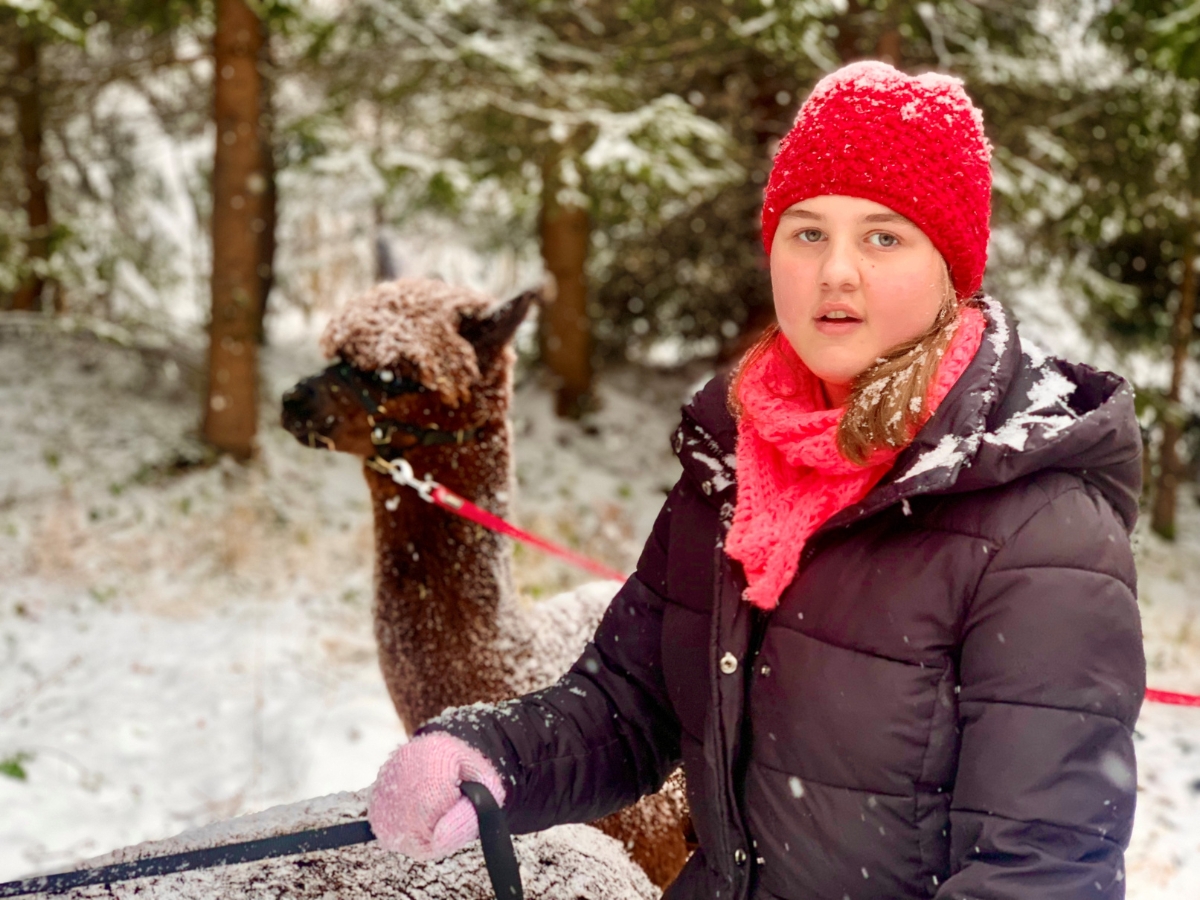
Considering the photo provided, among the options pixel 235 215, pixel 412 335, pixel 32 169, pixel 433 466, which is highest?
pixel 32 169

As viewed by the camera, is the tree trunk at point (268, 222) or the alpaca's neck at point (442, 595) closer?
the alpaca's neck at point (442, 595)

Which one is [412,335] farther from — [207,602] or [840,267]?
[207,602]

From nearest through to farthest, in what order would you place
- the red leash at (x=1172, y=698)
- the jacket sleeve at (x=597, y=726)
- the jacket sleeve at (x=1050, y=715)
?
1. the jacket sleeve at (x=1050, y=715)
2. the jacket sleeve at (x=597, y=726)
3. the red leash at (x=1172, y=698)

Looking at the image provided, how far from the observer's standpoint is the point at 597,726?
151cm

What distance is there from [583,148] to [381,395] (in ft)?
15.7

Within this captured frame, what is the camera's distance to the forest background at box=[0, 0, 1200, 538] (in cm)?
656

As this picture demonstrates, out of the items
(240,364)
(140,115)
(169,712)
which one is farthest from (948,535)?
(140,115)

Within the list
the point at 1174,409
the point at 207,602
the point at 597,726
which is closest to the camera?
the point at 597,726

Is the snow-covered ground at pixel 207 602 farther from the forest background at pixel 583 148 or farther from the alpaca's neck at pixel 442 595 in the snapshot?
the alpaca's neck at pixel 442 595

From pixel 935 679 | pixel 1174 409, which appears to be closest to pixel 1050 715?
pixel 935 679

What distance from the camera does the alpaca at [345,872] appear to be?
1.53 meters

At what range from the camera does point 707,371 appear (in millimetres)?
11336

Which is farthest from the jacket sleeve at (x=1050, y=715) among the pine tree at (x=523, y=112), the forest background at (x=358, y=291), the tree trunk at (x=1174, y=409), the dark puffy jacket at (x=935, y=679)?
the tree trunk at (x=1174, y=409)

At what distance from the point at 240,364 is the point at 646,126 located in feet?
12.8
